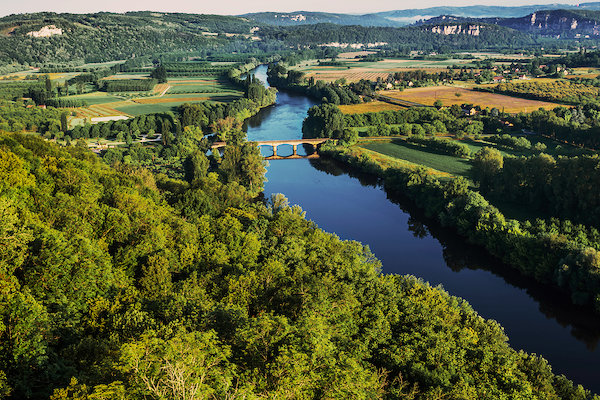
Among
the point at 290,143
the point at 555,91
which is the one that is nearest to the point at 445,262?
the point at 290,143

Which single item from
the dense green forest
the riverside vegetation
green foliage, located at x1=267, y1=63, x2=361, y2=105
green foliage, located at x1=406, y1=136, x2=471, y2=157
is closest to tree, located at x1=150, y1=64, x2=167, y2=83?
green foliage, located at x1=267, y1=63, x2=361, y2=105

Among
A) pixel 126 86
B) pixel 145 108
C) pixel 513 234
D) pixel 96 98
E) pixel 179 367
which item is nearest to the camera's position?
pixel 179 367

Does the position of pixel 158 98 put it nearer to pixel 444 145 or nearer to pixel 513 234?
pixel 444 145

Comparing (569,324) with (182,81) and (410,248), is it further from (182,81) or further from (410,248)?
(182,81)

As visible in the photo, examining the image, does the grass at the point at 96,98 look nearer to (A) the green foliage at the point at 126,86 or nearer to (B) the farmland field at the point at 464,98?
(A) the green foliage at the point at 126,86

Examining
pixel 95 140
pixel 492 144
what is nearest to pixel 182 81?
pixel 95 140

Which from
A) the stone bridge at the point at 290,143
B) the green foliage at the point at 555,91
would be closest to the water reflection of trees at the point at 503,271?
the stone bridge at the point at 290,143
